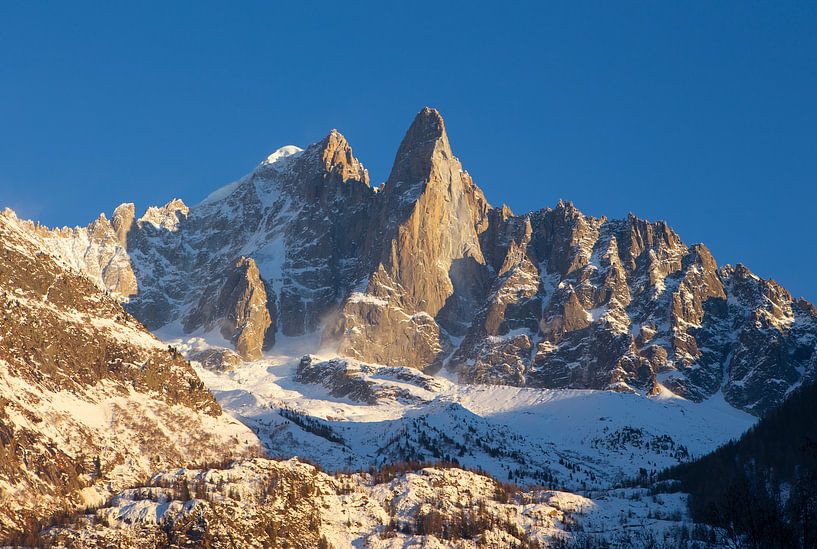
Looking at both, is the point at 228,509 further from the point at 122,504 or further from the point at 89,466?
the point at 89,466

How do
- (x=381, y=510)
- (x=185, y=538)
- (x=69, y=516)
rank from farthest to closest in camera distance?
(x=381, y=510)
(x=69, y=516)
(x=185, y=538)

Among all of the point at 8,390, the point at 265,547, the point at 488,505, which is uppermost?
the point at 8,390

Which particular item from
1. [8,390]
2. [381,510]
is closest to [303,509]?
[381,510]

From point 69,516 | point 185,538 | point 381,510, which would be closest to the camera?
point 185,538

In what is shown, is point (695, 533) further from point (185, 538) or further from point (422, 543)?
point (185, 538)

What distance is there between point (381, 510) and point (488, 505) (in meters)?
17.5

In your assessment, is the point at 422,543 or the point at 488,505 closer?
the point at 422,543

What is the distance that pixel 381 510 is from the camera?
184 metres

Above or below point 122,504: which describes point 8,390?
above

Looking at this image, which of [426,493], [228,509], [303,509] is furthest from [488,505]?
[228,509]

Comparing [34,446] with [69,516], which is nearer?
[69,516]

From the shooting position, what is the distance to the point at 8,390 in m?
190

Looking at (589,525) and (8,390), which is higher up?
(8,390)

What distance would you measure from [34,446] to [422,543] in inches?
2327
